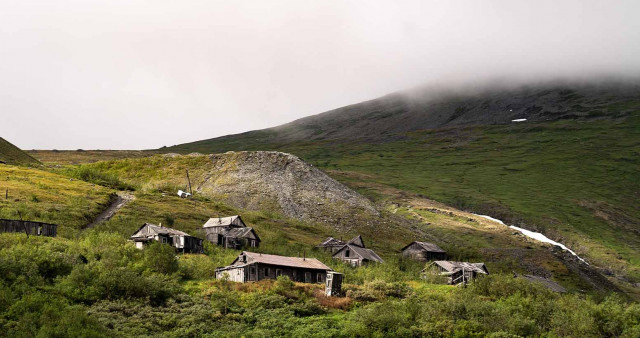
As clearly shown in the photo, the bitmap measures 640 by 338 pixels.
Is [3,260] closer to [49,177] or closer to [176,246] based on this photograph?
[176,246]

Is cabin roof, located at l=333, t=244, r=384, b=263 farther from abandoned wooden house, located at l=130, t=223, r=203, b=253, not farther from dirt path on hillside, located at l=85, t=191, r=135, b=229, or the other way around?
dirt path on hillside, located at l=85, t=191, r=135, b=229

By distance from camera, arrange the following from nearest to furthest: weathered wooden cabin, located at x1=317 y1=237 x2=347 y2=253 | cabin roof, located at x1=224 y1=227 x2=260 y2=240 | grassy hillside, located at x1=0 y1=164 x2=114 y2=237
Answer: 1. grassy hillside, located at x1=0 y1=164 x2=114 y2=237
2. cabin roof, located at x1=224 y1=227 x2=260 y2=240
3. weathered wooden cabin, located at x1=317 y1=237 x2=347 y2=253

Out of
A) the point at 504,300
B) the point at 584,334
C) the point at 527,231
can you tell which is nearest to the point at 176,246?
the point at 504,300

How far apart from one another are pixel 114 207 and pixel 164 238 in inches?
1145

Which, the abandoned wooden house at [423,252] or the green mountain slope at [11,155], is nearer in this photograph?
the abandoned wooden house at [423,252]

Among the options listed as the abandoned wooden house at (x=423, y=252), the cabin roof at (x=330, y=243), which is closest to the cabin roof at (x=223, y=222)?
the cabin roof at (x=330, y=243)

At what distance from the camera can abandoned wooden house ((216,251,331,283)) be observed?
73.5m

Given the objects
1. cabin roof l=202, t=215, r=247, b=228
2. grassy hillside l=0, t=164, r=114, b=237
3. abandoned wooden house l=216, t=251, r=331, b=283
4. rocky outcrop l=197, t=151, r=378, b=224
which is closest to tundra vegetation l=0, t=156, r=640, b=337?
grassy hillside l=0, t=164, r=114, b=237

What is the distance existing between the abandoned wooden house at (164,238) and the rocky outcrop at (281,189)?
47.0 m

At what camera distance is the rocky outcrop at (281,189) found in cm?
13875

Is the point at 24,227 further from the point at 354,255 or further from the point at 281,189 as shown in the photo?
the point at 281,189

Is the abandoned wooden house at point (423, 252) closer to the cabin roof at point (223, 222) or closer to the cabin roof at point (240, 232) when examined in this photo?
the cabin roof at point (240, 232)

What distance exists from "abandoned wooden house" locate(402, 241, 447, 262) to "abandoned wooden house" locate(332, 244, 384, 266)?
12.8 meters

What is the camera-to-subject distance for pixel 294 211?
137125mm
